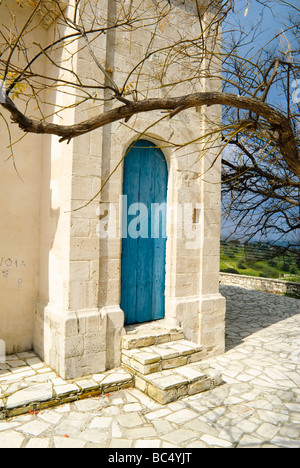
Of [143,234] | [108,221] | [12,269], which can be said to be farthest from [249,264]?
[12,269]

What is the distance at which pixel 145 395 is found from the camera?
3959mm

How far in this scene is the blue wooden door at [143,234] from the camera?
16.1ft

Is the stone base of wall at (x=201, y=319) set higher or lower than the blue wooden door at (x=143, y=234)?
lower

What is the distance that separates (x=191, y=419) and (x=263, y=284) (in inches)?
405

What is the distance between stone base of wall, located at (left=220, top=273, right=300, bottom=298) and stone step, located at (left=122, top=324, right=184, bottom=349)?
8640mm

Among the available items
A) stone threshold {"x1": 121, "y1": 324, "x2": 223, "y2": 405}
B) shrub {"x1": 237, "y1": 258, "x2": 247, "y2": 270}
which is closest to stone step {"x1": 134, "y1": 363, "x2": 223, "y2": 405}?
stone threshold {"x1": 121, "y1": 324, "x2": 223, "y2": 405}

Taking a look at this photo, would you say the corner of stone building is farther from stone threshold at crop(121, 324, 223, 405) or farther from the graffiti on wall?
the graffiti on wall

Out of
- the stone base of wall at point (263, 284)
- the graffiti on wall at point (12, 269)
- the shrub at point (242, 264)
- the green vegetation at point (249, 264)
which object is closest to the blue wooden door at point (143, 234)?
the graffiti on wall at point (12, 269)

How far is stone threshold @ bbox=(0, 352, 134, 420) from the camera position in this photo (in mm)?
3465

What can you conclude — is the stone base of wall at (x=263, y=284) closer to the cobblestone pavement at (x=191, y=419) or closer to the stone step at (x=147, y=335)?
the cobblestone pavement at (x=191, y=419)

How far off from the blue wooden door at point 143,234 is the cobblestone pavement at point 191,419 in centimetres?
130

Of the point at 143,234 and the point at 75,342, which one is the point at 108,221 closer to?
the point at 143,234

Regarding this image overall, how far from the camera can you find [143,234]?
5062 mm

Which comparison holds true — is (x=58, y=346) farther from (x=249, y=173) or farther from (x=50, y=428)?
(x=249, y=173)
